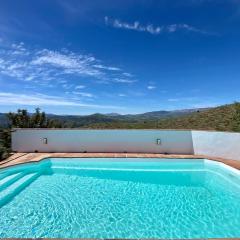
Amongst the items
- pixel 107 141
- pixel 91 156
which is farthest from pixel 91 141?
pixel 91 156

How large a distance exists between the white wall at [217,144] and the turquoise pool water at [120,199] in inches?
29.7

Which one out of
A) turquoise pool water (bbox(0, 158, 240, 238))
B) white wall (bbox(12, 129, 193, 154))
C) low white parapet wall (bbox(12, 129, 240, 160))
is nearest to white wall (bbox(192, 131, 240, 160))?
low white parapet wall (bbox(12, 129, 240, 160))

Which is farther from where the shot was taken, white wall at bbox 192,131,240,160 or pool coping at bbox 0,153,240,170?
white wall at bbox 192,131,240,160

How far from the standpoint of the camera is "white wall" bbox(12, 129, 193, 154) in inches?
416

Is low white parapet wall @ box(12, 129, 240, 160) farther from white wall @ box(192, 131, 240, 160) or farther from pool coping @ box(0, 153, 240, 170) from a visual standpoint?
pool coping @ box(0, 153, 240, 170)

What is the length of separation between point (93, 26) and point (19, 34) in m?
3.55

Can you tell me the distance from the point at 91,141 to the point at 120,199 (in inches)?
198

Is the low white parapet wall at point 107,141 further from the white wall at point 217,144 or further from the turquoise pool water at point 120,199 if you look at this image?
the turquoise pool water at point 120,199

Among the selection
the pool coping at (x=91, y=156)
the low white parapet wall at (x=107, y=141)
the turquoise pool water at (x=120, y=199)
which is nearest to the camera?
the turquoise pool water at (x=120, y=199)

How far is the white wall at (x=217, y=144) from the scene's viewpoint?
8758 millimetres

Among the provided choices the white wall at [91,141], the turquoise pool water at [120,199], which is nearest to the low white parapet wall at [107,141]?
the white wall at [91,141]

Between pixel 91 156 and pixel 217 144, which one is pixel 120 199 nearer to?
pixel 91 156

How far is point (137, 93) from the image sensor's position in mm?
31453

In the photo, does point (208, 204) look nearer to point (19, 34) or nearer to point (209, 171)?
point (209, 171)
